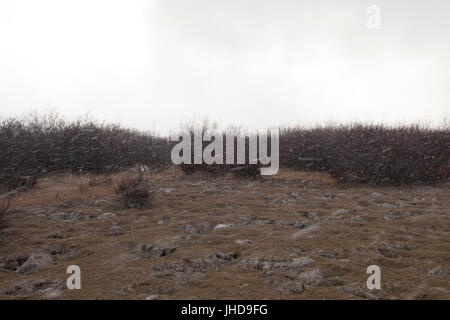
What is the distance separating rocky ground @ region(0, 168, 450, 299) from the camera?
3.25 metres

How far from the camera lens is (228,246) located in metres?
4.50

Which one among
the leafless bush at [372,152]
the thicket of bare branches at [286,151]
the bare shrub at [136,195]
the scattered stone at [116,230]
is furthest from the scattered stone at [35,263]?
the leafless bush at [372,152]

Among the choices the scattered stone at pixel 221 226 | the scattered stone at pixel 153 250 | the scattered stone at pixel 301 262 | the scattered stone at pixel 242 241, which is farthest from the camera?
the scattered stone at pixel 221 226

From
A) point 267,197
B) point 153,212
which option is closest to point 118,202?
point 153,212

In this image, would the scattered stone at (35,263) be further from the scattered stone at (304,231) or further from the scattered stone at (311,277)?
the scattered stone at (304,231)

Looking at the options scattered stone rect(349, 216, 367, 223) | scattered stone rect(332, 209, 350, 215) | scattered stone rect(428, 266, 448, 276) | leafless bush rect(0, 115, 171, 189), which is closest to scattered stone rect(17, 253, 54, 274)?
scattered stone rect(428, 266, 448, 276)

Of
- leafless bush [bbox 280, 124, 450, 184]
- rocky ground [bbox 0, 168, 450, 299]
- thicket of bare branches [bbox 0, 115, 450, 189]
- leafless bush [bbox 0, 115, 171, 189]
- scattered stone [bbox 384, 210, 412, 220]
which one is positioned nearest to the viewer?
rocky ground [bbox 0, 168, 450, 299]

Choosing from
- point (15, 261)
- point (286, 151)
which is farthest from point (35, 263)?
point (286, 151)

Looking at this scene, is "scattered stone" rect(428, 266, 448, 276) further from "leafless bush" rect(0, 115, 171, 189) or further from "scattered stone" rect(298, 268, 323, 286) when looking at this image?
"leafless bush" rect(0, 115, 171, 189)

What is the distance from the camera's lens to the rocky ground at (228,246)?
3.25 metres

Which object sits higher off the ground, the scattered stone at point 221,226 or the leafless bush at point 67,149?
the leafless bush at point 67,149

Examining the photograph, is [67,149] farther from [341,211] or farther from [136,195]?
[341,211]

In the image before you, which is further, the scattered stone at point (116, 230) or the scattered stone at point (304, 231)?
the scattered stone at point (116, 230)

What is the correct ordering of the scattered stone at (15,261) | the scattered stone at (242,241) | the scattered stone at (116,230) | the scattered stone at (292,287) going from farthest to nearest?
the scattered stone at (116,230) → the scattered stone at (242,241) → the scattered stone at (15,261) → the scattered stone at (292,287)
